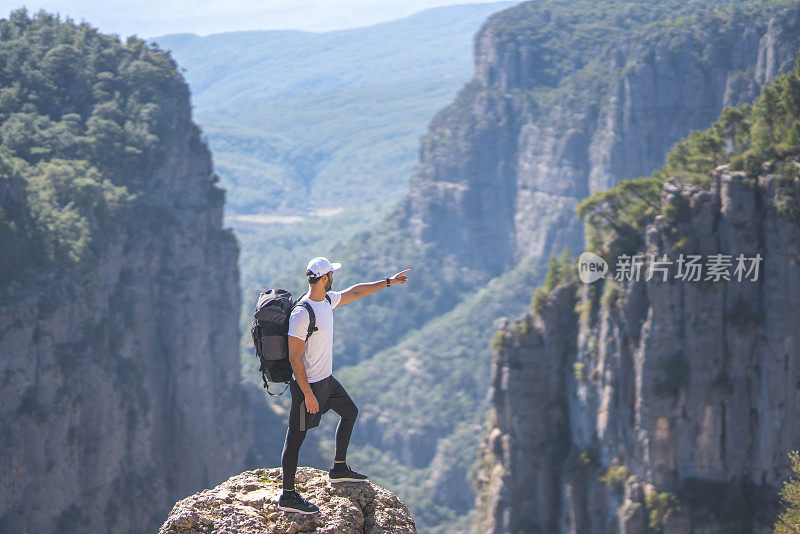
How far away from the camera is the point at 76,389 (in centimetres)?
7738

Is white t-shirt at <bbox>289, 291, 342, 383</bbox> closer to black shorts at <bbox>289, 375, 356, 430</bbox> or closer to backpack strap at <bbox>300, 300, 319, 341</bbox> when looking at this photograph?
backpack strap at <bbox>300, 300, 319, 341</bbox>

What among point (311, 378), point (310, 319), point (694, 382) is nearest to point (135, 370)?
point (694, 382)

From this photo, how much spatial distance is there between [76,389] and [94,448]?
508 centimetres

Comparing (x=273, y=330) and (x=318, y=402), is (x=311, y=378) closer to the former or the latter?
(x=318, y=402)

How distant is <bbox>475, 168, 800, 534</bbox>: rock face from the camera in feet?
216

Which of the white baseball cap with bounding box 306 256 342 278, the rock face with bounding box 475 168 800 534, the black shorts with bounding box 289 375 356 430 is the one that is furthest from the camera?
the rock face with bounding box 475 168 800 534

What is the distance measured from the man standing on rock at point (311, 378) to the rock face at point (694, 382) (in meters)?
49.7

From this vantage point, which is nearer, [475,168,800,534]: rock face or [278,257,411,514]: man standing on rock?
[278,257,411,514]: man standing on rock

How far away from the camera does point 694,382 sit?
69938 mm

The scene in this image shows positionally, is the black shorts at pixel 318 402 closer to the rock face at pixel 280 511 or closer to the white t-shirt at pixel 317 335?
the white t-shirt at pixel 317 335

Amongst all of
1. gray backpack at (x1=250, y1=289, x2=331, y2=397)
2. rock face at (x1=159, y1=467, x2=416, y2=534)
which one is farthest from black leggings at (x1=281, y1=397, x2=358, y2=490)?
gray backpack at (x1=250, y1=289, x2=331, y2=397)

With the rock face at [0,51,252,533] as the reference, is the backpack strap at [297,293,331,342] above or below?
above

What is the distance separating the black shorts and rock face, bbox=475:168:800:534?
163 feet

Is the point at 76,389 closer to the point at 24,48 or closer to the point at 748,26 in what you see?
the point at 24,48
